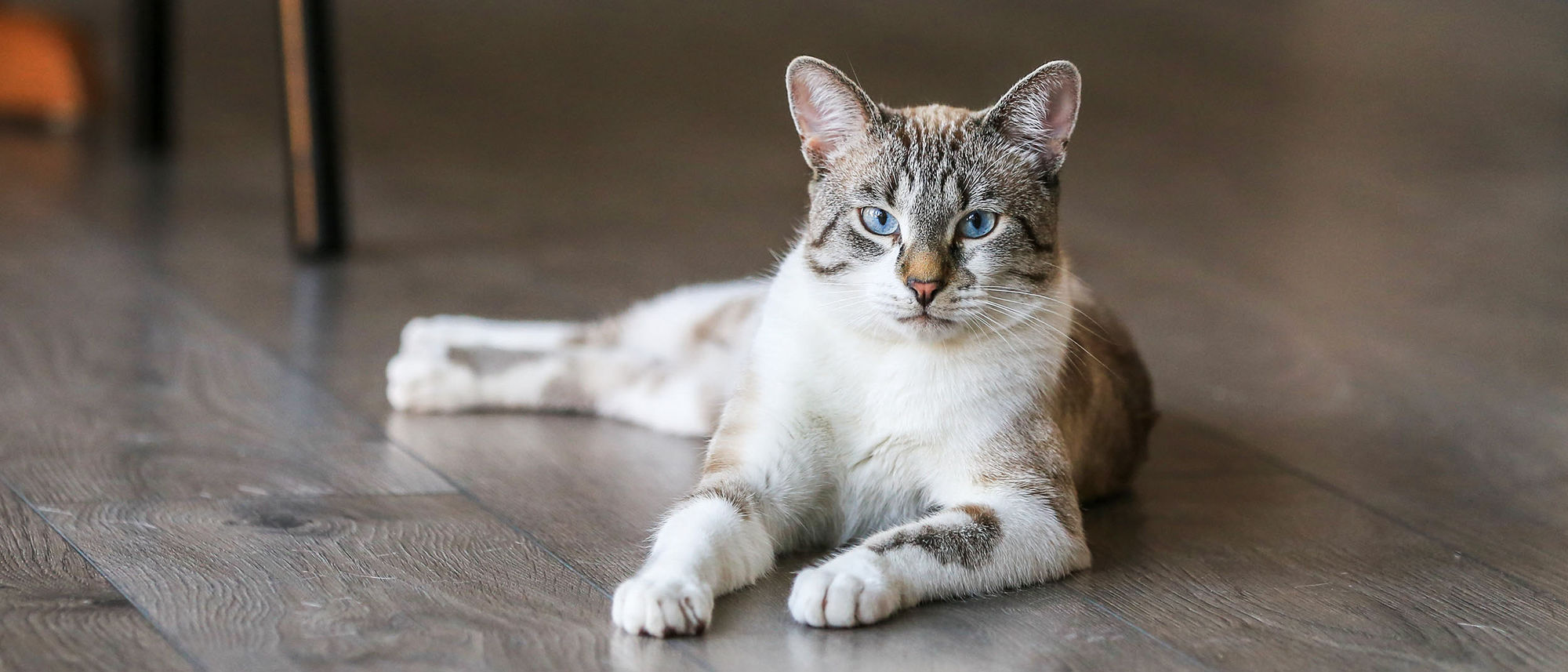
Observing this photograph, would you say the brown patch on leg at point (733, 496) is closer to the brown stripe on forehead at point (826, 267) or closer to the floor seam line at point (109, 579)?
the brown stripe on forehead at point (826, 267)

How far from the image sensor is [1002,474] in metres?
1.98

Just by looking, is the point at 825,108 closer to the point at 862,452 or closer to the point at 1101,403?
the point at 862,452

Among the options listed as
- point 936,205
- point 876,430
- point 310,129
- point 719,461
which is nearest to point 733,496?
point 719,461

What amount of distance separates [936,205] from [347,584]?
84 centimetres

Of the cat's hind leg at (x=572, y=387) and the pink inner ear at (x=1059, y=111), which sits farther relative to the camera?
the cat's hind leg at (x=572, y=387)

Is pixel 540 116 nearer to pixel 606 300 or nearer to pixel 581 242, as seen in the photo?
pixel 581 242

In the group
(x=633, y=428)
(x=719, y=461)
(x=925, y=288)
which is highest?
(x=925, y=288)

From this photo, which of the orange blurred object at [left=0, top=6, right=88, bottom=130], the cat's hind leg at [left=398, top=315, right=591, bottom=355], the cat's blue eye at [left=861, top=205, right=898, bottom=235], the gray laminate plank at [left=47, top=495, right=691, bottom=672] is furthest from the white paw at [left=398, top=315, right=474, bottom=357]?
the orange blurred object at [left=0, top=6, right=88, bottom=130]

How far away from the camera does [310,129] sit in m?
3.54

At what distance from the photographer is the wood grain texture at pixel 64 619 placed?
1.58 meters

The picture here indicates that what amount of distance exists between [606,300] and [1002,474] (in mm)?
1568

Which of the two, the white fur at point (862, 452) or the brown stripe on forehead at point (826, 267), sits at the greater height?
the brown stripe on forehead at point (826, 267)

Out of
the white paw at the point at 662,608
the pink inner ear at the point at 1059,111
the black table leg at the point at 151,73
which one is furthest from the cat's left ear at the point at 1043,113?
the black table leg at the point at 151,73

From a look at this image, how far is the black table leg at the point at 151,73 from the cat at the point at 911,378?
3.05 m
